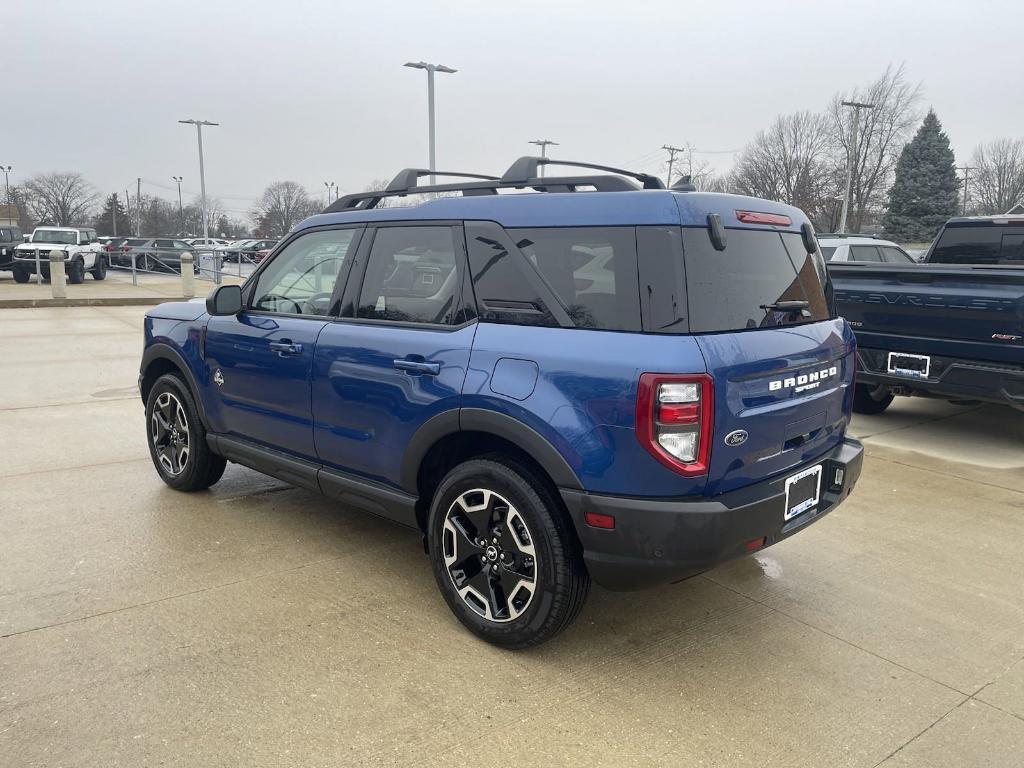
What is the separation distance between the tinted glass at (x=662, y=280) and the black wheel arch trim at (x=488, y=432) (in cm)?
57

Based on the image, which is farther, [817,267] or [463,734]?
[817,267]

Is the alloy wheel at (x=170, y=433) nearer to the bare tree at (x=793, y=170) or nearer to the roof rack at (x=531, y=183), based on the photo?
the roof rack at (x=531, y=183)

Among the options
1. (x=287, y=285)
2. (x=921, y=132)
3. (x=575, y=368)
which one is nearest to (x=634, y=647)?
(x=575, y=368)

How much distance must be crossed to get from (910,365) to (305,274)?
488cm

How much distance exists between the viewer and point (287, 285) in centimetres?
429

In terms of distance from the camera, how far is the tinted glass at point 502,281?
10.1 ft

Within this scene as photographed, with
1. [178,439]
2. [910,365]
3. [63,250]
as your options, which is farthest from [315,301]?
[63,250]

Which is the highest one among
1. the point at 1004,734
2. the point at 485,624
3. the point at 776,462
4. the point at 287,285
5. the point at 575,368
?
the point at 287,285

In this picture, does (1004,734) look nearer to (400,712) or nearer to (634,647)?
(634,647)

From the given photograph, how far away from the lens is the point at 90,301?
18.9 meters

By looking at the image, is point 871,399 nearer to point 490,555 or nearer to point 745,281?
point 745,281

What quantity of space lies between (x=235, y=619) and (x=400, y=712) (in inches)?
40.3

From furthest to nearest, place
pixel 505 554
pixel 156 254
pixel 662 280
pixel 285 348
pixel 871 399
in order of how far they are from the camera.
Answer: pixel 156 254 → pixel 871 399 → pixel 285 348 → pixel 505 554 → pixel 662 280

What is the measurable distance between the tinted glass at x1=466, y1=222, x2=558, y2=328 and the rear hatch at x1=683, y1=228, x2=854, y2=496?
0.60 metres
